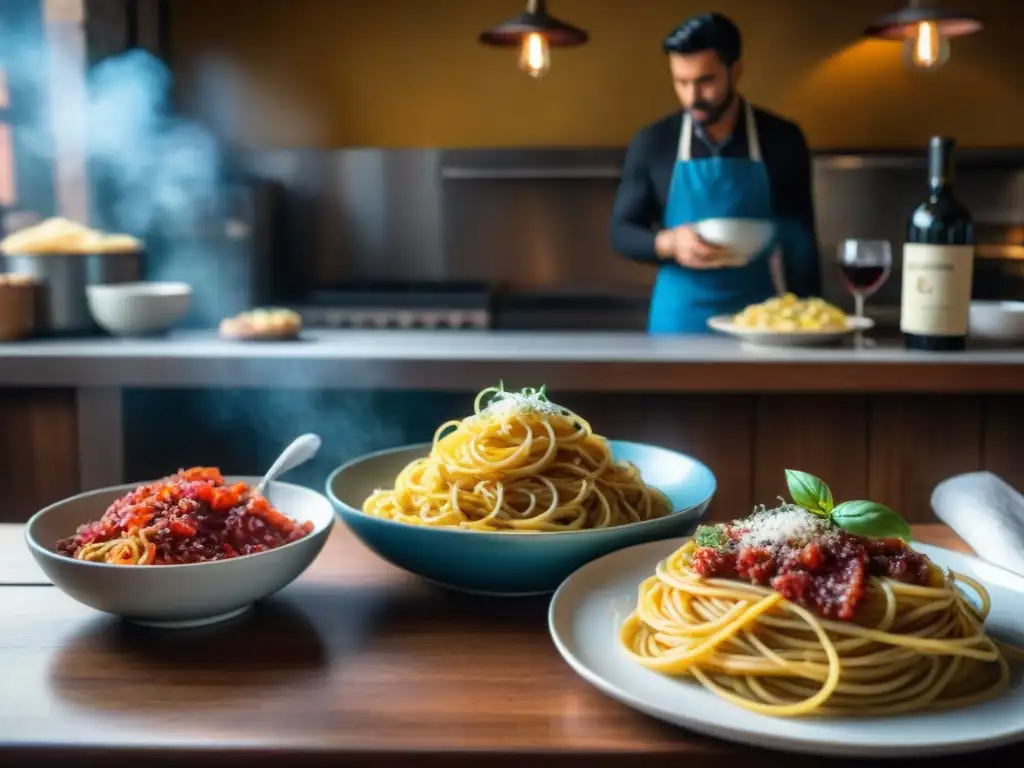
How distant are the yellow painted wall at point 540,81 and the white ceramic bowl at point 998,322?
9.25 ft

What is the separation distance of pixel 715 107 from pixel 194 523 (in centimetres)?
265

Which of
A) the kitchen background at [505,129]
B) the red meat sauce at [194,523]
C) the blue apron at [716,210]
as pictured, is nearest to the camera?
the red meat sauce at [194,523]

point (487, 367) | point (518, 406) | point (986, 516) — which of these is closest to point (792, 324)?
point (487, 367)

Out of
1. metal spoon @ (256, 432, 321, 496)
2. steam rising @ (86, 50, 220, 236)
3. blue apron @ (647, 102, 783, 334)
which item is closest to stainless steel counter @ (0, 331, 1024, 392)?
blue apron @ (647, 102, 783, 334)

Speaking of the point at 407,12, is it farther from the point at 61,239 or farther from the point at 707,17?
the point at 61,239

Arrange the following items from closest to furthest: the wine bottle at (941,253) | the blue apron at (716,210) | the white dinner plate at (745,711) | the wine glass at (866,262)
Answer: the white dinner plate at (745,711)
the wine bottle at (941,253)
the wine glass at (866,262)
the blue apron at (716,210)

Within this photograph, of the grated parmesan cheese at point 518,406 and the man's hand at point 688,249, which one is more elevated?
the man's hand at point 688,249

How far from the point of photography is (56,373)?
97.2 inches

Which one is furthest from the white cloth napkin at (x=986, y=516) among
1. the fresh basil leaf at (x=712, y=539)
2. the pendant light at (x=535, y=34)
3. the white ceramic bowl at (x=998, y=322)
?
the pendant light at (x=535, y=34)

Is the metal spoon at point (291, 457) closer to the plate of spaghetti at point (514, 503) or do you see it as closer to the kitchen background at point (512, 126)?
the plate of spaghetti at point (514, 503)

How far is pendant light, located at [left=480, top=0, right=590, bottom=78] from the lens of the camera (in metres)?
3.57

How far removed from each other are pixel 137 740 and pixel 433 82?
487 centimetres

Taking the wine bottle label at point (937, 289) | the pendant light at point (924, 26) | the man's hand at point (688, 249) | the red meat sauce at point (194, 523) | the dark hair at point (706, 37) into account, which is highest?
the pendant light at point (924, 26)

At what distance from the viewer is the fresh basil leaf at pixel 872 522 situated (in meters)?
0.88
